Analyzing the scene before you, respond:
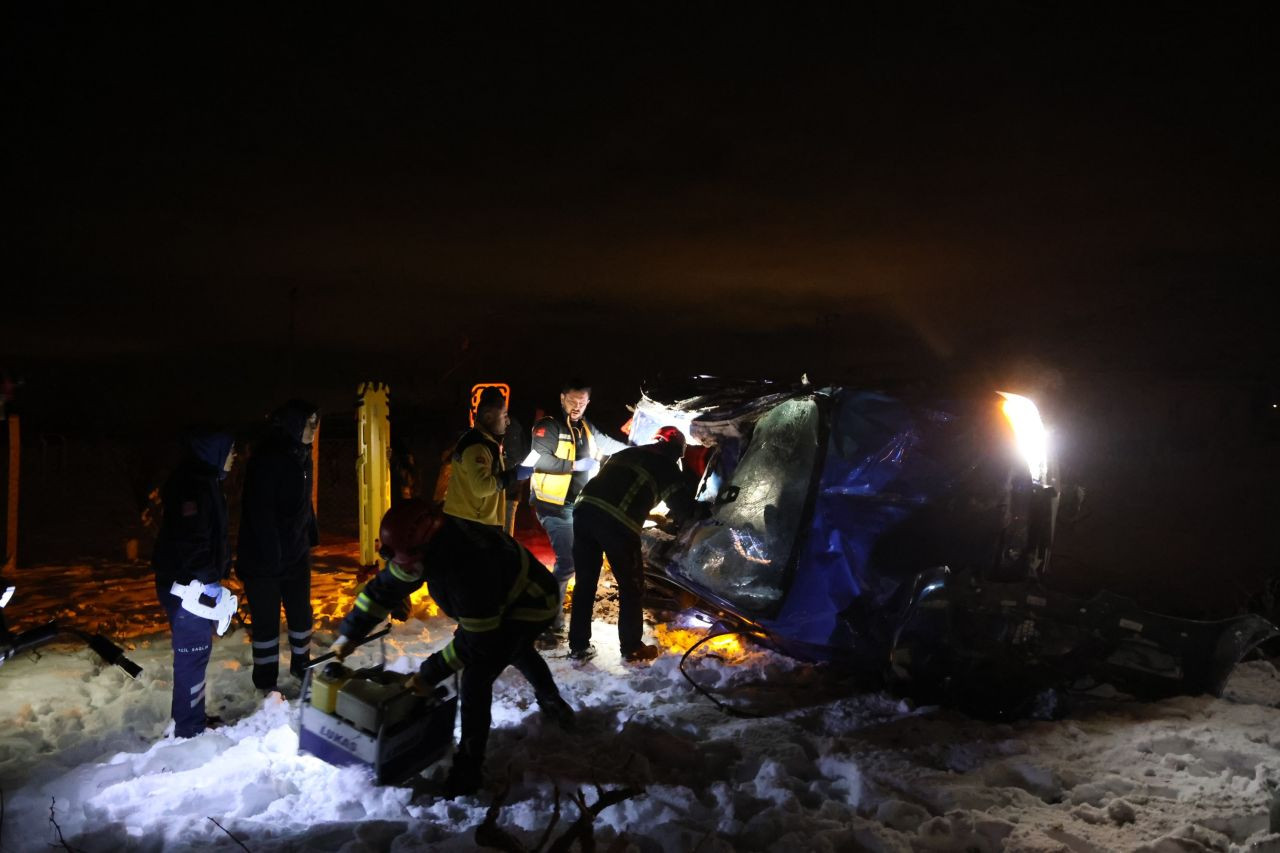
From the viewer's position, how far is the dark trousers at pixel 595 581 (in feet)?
17.6

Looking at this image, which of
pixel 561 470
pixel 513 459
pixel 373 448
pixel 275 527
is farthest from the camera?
pixel 513 459

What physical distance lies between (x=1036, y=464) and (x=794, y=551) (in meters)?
1.64

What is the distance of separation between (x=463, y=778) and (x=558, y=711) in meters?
0.80

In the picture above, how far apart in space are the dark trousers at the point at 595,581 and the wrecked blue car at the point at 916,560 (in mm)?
305

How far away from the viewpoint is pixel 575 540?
5.48 m

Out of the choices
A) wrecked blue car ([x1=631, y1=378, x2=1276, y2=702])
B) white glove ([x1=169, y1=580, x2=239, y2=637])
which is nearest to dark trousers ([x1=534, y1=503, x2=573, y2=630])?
wrecked blue car ([x1=631, y1=378, x2=1276, y2=702])

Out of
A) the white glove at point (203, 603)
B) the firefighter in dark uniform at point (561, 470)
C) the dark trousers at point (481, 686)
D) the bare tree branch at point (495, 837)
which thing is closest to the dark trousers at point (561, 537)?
the firefighter in dark uniform at point (561, 470)

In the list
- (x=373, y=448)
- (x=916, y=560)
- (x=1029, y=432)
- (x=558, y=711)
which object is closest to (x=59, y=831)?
(x=558, y=711)

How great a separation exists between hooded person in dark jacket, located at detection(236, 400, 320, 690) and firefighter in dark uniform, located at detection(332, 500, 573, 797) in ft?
4.16

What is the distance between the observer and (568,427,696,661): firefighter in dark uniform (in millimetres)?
5289

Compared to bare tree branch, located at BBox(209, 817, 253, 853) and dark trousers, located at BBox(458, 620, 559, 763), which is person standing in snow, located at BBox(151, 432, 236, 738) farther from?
dark trousers, located at BBox(458, 620, 559, 763)

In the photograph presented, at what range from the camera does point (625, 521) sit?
5266mm

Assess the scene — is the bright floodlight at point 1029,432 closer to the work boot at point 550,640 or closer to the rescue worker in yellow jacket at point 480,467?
the rescue worker in yellow jacket at point 480,467

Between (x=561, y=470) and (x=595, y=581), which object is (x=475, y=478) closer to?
(x=561, y=470)
